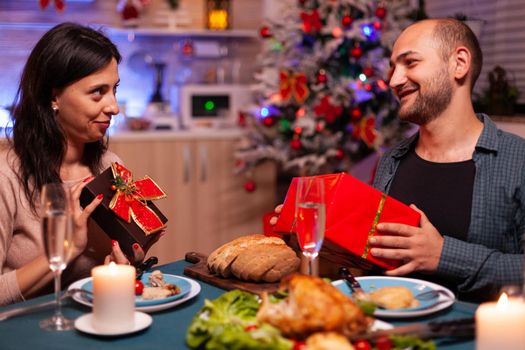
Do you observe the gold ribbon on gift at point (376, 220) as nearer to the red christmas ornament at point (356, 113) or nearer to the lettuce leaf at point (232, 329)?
the lettuce leaf at point (232, 329)

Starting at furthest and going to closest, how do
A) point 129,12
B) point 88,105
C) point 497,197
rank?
point 129,12 → point 88,105 → point 497,197

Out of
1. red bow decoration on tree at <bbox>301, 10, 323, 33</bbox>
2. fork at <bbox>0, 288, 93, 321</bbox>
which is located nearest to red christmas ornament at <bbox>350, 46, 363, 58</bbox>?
red bow decoration on tree at <bbox>301, 10, 323, 33</bbox>

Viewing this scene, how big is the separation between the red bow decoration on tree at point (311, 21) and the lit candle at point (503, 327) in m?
3.19

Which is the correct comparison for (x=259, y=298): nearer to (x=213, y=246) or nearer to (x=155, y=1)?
(x=213, y=246)

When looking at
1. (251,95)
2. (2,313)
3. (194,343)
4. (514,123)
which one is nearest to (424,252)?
(194,343)

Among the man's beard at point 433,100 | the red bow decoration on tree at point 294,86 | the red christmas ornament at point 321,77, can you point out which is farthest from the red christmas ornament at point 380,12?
the man's beard at point 433,100

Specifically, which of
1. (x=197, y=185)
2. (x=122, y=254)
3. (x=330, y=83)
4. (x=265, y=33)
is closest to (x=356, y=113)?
(x=330, y=83)

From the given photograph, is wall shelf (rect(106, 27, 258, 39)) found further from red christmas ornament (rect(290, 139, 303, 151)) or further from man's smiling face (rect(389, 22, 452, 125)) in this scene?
man's smiling face (rect(389, 22, 452, 125))

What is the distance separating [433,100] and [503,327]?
1.22 metres

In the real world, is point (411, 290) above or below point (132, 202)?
below

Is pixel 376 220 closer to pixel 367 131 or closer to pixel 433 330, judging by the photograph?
pixel 433 330

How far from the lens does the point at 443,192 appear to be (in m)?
2.21

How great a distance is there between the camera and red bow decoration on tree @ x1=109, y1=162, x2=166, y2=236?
73.5 inches

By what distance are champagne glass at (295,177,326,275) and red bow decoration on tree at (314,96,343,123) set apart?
8.64 ft
